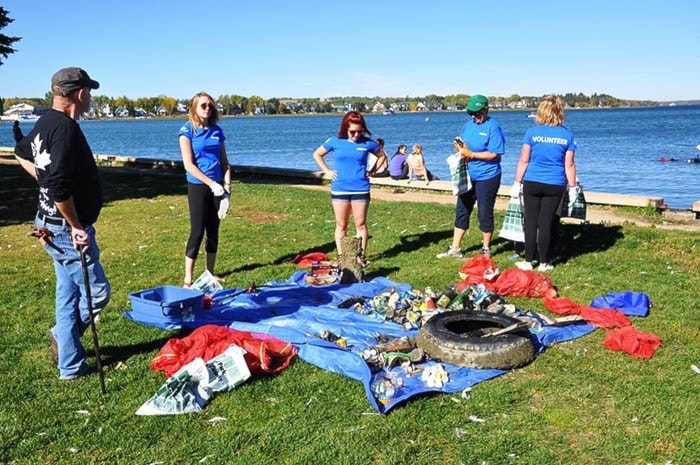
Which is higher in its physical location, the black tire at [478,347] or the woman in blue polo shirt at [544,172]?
the woman in blue polo shirt at [544,172]

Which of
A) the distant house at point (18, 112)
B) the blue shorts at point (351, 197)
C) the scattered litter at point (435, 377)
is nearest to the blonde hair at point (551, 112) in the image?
the blue shorts at point (351, 197)

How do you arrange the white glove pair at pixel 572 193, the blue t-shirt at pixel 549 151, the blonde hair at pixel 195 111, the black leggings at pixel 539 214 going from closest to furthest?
the blonde hair at pixel 195 111, the blue t-shirt at pixel 549 151, the black leggings at pixel 539 214, the white glove pair at pixel 572 193

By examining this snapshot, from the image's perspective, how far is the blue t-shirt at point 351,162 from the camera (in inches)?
291

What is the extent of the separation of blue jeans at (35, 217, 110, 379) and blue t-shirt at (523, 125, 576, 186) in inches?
198

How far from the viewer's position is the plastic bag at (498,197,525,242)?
26.8 feet

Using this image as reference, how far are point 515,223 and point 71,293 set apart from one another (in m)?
5.57

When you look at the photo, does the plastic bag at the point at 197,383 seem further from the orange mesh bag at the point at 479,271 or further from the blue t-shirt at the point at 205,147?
the orange mesh bag at the point at 479,271

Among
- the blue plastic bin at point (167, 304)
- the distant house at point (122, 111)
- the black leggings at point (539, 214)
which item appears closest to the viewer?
the blue plastic bin at point (167, 304)

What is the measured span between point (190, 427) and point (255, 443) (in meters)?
0.49

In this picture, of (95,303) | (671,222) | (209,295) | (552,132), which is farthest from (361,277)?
(671,222)

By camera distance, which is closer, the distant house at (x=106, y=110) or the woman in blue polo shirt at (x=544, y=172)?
the woman in blue polo shirt at (x=544, y=172)

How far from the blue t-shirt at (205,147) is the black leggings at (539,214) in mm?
3677

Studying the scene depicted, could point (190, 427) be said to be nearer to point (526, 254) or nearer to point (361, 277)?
point (361, 277)

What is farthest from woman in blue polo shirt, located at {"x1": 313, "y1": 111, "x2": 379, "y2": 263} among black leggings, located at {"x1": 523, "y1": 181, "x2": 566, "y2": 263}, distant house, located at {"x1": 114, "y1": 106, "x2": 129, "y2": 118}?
distant house, located at {"x1": 114, "y1": 106, "x2": 129, "y2": 118}
